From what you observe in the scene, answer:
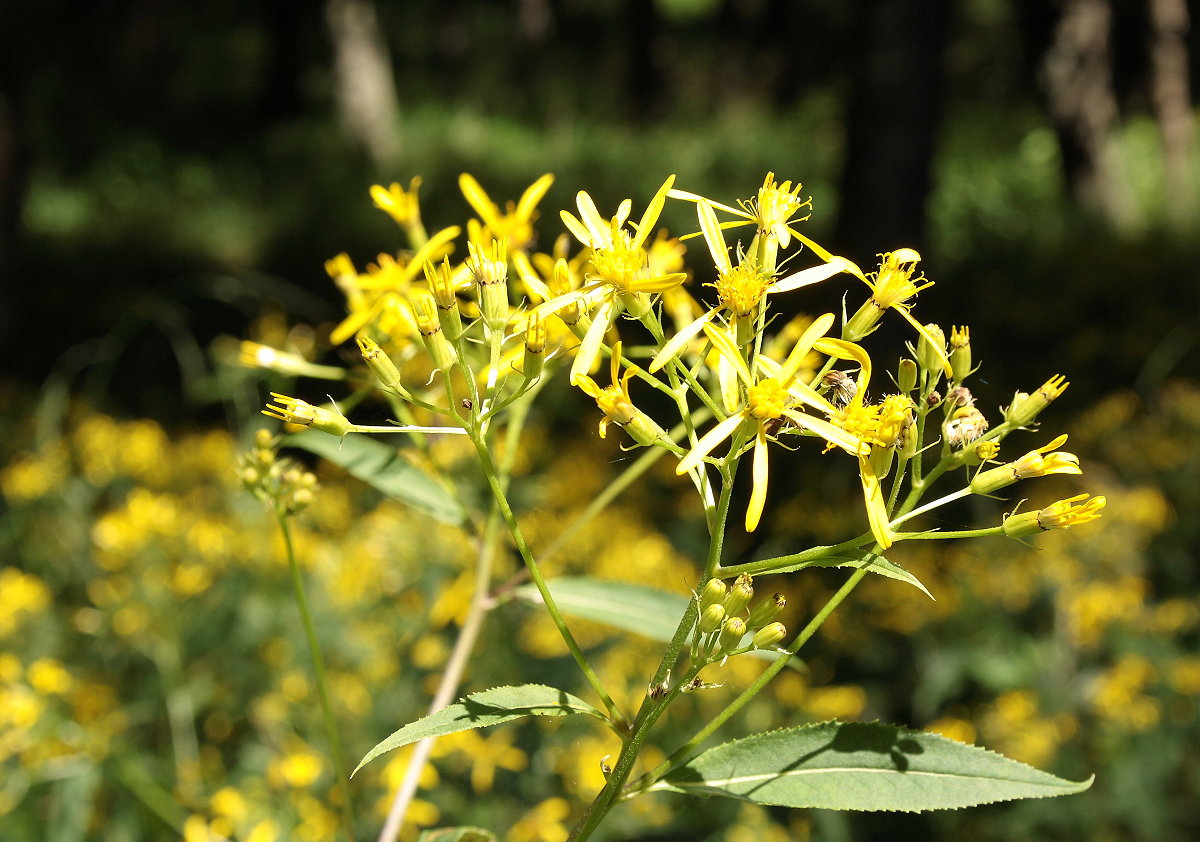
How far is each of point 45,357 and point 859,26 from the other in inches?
244

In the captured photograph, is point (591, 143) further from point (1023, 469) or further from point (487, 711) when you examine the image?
point (487, 711)

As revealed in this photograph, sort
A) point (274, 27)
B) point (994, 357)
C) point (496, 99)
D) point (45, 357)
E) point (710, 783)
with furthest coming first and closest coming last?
point (496, 99)
point (274, 27)
point (45, 357)
point (994, 357)
point (710, 783)

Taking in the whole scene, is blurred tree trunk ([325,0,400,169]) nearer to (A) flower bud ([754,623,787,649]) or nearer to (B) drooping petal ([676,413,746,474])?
(B) drooping petal ([676,413,746,474])

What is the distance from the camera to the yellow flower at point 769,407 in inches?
33.8

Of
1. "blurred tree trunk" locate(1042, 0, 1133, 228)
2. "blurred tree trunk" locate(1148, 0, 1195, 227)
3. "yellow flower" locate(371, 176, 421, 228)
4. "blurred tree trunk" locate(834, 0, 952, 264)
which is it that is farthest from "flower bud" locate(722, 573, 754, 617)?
"blurred tree trunk" locate(1148, 0, 1195, 227)

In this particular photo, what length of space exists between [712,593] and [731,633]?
0.04 m

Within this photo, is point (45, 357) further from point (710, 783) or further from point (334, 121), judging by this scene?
point (334, 121)

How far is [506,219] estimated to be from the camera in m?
1.38

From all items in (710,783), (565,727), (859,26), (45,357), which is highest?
(859,26)

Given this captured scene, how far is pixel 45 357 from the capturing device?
24.7ft

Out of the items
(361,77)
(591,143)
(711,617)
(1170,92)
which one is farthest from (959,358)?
(591,143)

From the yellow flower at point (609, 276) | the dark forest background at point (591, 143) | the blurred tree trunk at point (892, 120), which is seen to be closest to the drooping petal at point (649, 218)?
the yellow flower at point (609, 276)

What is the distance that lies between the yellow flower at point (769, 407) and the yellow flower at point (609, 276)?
10cm

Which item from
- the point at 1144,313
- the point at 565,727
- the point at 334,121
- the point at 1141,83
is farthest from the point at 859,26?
the point at 1141,83
